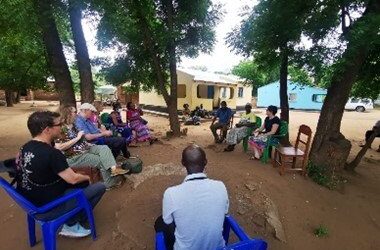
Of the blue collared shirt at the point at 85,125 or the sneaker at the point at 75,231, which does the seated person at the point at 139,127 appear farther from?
the sneaker at the point at 75,231

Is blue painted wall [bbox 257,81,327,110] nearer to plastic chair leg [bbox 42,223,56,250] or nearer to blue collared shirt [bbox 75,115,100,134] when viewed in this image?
blue collared shirt [bbox 75,115,100,134]

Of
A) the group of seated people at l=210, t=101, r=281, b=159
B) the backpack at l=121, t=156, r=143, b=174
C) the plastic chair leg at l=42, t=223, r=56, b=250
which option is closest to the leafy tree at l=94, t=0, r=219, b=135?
the group of seated people at l=210, t=101, r=281, b=159

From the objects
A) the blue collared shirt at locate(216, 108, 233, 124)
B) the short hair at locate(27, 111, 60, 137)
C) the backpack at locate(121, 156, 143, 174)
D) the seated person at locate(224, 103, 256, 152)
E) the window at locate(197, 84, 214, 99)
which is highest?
the window at locate(197, 84, 214, 99)

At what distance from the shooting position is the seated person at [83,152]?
4.46m

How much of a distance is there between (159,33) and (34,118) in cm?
749

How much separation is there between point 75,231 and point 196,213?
2031mm

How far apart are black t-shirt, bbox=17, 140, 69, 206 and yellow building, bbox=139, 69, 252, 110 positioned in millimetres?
17618

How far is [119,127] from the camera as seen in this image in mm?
8523

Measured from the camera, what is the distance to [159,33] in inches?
393

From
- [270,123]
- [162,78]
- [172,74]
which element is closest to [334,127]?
[270,123]

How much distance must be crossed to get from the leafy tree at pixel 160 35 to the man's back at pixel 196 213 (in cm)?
710

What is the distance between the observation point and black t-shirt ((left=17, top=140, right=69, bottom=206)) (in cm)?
299

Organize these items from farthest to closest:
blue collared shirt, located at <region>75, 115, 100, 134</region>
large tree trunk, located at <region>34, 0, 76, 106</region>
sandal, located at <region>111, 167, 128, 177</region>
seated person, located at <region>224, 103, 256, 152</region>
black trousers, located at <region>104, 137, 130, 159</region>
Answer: large tree trunk, located at <region>34, 0, 76, 106</region>, seated person, located at <region>224, 103, 256, 152</region>, black trousers, located at <region>104, 137, 130, 159</region>, blue collared shirt, located at <region>75, 115, 100, 134</region>, sandal, located at <region>111, 167, 128, 177</region>

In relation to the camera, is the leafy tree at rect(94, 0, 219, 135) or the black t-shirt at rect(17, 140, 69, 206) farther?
the leafy tree at rect(94, 0, 219, 135)
